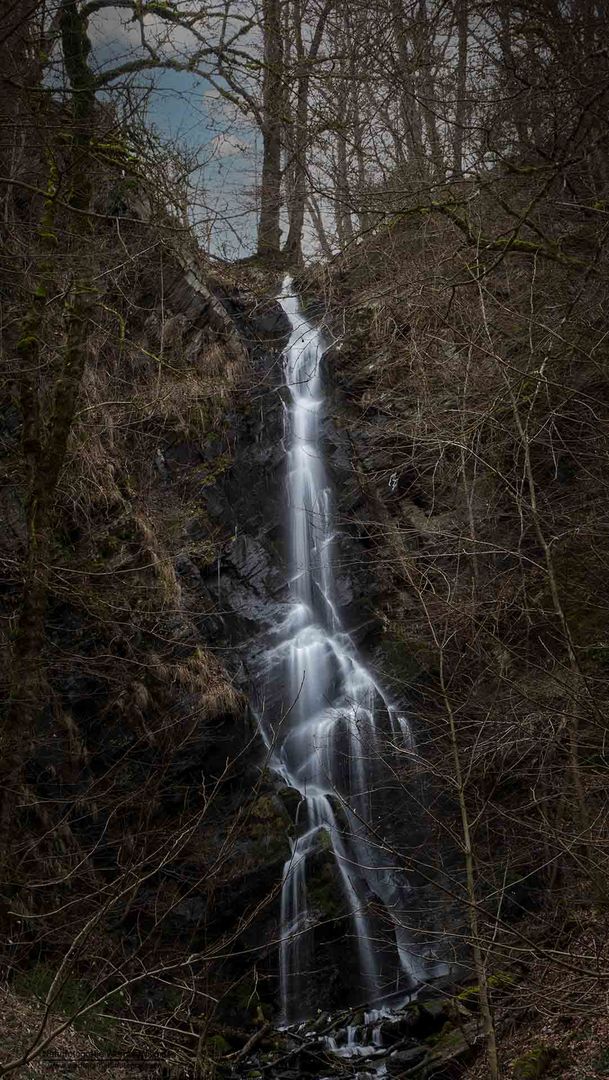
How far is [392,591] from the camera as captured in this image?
1105 centimetres

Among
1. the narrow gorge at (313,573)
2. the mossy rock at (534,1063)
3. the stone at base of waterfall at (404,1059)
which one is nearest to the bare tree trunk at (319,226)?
the narrow gorge at (313,573)

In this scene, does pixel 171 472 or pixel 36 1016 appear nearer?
pixel 36 1016

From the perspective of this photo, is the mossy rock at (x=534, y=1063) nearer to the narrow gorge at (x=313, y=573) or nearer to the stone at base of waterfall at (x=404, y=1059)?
the narrow gorge at (x=313, y=573)

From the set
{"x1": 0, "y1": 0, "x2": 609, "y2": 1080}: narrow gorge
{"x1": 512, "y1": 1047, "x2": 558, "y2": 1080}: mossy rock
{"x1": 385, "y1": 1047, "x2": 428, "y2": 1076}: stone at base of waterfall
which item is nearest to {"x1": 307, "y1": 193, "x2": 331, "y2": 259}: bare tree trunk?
{"x1": 0, "y1": 0, "x2": 609, "y2": 1080}: narrow gorge

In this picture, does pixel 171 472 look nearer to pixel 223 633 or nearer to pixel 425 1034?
pixel 223 633

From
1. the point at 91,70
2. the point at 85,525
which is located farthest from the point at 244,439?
the point at 91,70

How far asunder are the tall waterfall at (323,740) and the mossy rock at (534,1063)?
72.1 inches

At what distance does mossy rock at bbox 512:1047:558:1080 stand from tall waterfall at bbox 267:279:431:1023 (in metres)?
1.83

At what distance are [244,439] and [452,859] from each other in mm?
6592

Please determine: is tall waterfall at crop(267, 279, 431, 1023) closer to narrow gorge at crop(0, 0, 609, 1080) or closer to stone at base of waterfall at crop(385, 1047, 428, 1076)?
narrow gorge at crop(0, 0, 609, 1080)

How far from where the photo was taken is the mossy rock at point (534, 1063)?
17.5 ft

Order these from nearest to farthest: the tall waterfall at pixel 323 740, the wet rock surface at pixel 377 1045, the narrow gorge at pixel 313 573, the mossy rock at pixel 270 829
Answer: the narrow gorge at pixel 313 573
the wet rock surface at pixel 377 1045
the tall waterfall at pixel 323 740
the mossy rock at pixel 270 829

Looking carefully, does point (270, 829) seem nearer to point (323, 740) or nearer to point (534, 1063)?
point (323, 740)

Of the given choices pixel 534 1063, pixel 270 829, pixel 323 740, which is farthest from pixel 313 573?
pixel 534 1063
